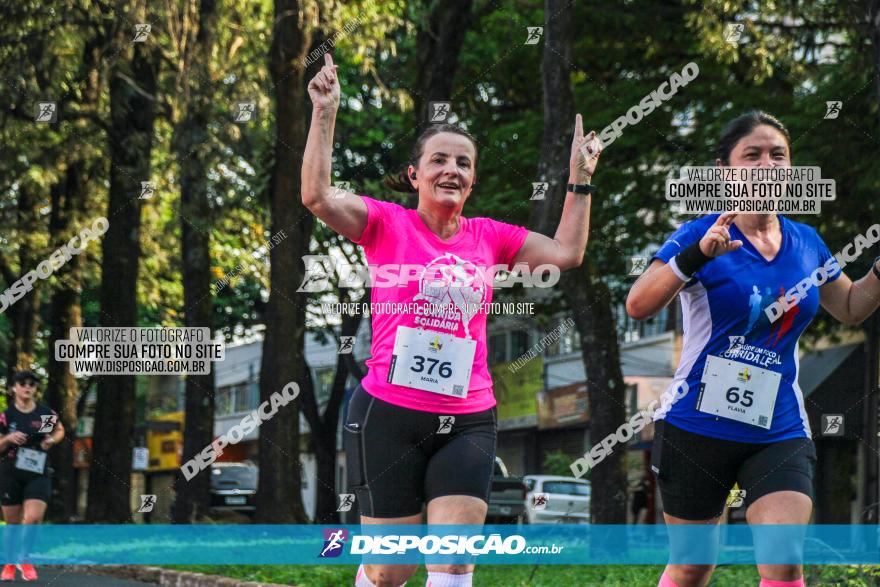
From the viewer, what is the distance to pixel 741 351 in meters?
5.29

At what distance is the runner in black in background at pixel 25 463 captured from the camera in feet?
40.0

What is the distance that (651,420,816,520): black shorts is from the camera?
16.9 ft

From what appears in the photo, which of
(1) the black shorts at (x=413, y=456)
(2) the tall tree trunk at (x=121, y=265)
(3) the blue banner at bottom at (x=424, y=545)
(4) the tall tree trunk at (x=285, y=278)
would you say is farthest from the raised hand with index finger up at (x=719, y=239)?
(2) the tall tree trunk at (x=121, y=265)

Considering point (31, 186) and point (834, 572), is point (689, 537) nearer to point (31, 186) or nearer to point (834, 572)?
point (834, 572)

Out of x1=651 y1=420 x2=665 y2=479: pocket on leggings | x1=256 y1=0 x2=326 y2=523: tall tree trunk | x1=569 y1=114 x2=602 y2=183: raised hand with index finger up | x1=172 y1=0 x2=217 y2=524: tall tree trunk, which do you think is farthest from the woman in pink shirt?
x1=172 y1=0 x2=217 y2=524: tall tree trunk

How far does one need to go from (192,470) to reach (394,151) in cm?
935

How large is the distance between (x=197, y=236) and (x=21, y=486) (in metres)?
9.29

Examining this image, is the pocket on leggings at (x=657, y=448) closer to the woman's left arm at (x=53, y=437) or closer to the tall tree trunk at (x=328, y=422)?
the woman's left arm at (x=53, y=437)

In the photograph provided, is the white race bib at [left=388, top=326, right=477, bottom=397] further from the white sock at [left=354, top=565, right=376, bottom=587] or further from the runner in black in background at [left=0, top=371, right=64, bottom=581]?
the runner in black in background at [left=0, top=371, right=64, bottom=581]

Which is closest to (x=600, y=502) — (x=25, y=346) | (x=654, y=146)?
(x=654, y=146)

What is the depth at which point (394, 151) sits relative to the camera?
2706 centimetres

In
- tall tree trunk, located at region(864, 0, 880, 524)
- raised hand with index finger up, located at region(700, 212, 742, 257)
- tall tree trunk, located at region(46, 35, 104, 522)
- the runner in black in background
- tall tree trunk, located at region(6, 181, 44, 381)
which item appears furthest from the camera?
tall tree trunk, located at region(6, 181, 44, 381)

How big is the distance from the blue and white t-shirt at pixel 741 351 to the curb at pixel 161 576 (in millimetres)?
5906

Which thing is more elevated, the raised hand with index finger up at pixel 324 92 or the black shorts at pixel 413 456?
the raised hand with index finger up at pixel 324 92
